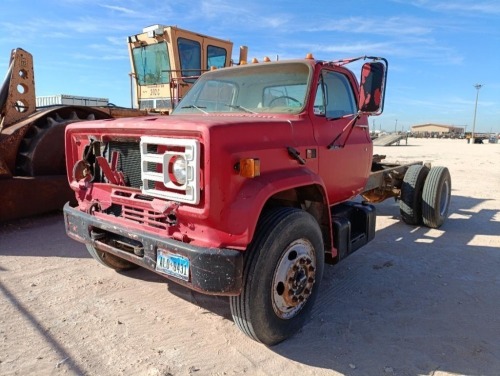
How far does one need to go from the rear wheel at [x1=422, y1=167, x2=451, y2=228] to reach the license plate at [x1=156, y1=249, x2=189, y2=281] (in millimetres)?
4798

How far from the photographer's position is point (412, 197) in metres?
6.34

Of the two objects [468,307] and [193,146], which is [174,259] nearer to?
[193,146]

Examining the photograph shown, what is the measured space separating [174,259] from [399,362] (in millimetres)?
1752

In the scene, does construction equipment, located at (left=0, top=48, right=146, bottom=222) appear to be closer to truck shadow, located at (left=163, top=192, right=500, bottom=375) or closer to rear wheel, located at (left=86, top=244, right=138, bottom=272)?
rear wheel, located at (left=86, top=244, right=138, bottom=272)

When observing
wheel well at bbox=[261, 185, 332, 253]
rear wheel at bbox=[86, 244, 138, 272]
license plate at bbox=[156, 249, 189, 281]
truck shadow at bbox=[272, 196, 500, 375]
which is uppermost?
wheel well at bbox=[261, 185, 332, 253]

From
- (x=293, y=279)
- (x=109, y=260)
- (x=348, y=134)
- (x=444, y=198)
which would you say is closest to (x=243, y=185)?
(x=293, y=279)

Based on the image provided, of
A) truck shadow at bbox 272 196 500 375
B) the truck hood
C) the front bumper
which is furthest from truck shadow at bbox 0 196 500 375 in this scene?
the truck hood

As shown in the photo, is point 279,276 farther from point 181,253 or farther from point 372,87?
point 372,87

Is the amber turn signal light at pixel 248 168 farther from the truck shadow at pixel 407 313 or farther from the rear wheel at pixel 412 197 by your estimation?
the rear wheel at pixel 412 197

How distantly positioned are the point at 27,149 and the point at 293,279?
Result: 4.62 metres

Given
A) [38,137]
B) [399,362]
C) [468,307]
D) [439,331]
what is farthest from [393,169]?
[38,137]

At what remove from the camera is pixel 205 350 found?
9.53 ft

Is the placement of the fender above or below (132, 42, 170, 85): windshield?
below

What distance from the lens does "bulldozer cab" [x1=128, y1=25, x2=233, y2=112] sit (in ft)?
28.2
